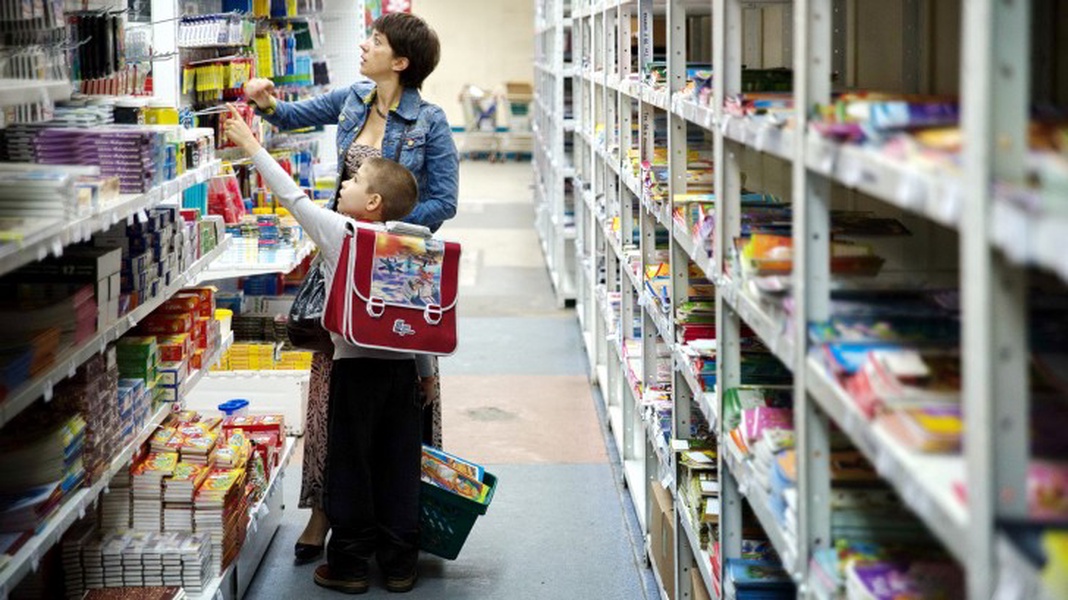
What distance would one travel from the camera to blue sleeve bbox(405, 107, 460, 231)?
479 centimetres

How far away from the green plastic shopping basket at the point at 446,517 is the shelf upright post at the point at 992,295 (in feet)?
10.8

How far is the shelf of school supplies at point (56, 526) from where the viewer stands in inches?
110

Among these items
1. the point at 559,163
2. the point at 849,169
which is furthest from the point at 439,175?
the point at 559,163

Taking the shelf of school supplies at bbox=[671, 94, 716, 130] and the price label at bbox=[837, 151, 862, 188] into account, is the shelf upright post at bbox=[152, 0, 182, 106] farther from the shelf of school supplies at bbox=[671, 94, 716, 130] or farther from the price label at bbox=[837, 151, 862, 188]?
the price label at bbox=[837, 151, 862, 188]

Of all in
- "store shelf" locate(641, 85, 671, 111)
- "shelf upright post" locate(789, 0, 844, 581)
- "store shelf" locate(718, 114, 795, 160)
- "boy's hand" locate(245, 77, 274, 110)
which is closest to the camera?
"shelf upright post" locate(789, 0, 844, 581)

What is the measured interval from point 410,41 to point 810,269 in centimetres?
281

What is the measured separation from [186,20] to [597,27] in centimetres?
203

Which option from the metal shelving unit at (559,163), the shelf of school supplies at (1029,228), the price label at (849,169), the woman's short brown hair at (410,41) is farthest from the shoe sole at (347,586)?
the metal shelving unit at (559,163)

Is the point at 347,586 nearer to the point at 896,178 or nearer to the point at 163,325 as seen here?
the point at 163,325

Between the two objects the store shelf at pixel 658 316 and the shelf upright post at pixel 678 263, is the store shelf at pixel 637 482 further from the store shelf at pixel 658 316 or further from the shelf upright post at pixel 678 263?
the shelf upright post at pixel 678 263

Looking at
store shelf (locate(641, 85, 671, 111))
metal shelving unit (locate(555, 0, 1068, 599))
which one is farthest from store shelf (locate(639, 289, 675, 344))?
store shelf (locate(641, 85, 671, 111))

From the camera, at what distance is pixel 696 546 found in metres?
3.70

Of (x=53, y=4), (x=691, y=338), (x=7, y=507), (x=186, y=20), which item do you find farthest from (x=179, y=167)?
(x=186, y=20)

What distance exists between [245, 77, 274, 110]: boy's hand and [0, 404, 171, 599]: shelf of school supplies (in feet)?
4.88
